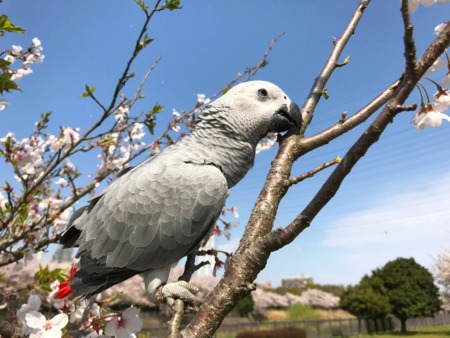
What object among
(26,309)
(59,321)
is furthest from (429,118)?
(26,309)

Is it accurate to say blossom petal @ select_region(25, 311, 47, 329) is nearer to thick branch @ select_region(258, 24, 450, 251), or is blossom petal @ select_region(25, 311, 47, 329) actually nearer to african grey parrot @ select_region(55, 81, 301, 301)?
african grey parrot @ select_region(55, 81, 301, 301)

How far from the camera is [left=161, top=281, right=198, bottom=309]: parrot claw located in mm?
1426

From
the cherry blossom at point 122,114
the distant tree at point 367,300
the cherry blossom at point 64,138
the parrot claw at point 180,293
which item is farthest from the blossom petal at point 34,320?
the distant tree at point 367,300

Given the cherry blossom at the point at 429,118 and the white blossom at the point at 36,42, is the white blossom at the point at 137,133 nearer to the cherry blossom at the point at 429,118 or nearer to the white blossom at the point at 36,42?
the white blossom at the point at 36,42

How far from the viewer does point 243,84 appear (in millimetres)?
2096

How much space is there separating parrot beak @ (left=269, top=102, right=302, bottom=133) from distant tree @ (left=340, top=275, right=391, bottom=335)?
2904 centimetres

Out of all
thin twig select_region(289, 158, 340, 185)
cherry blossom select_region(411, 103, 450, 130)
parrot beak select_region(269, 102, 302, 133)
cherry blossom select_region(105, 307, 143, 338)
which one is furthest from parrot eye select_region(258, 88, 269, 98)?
cherry blossom select_region(105, 307, 143, 338)

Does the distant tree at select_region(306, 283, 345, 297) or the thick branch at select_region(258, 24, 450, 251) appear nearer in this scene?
the thick branch at select_region(258, 24, 450, 251)

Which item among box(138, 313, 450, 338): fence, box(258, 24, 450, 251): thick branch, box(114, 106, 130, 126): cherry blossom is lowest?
box(138, 313, 450, 338): fence

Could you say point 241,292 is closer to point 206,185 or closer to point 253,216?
point 253,216

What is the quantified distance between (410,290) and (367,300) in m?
4.79

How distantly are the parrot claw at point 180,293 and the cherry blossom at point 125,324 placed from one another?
0.65 ft

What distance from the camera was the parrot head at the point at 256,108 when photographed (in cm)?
197

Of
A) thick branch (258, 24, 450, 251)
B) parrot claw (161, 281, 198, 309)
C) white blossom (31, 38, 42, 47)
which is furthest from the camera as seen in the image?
white blossom (31, 38, 42, 47)
